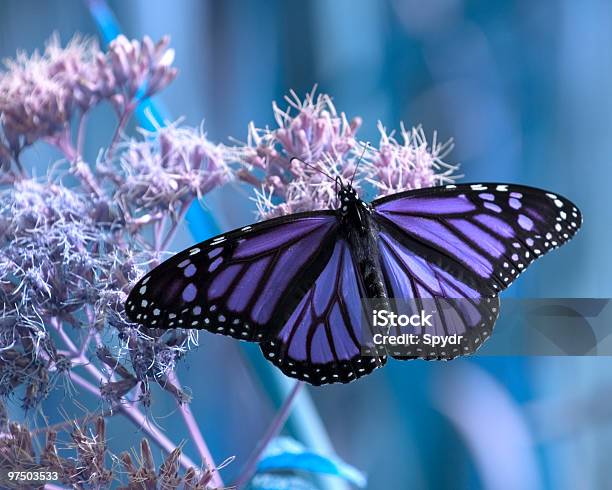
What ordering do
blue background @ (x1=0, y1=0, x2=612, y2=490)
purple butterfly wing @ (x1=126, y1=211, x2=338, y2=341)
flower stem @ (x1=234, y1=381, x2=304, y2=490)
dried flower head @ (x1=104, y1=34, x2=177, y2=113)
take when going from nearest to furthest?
purple butterfly wing @ (x1=126, y1=211, x2=338, y2=341) < flower stem @ (x1=234, y1=381, x2=304, y2=490) < dried flower head @ (x1=104, y1=34, x2=177, y2=113) < blue background @ (x1=0, y1=0, x2=612, y2=490)

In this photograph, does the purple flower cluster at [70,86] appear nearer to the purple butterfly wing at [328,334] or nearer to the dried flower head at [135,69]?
the dried flower head at [135,69]

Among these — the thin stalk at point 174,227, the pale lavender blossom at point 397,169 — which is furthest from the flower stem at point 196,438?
the pale lavender blossom at point 397,169

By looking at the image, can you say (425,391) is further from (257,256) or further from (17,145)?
(17,145)

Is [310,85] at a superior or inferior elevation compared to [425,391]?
superior

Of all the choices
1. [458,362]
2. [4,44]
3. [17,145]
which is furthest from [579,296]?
[4,44]

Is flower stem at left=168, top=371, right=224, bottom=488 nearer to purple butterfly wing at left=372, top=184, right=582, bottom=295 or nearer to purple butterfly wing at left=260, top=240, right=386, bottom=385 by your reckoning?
purple butterfly wing at left=260, top=240, right=386, bottom=385

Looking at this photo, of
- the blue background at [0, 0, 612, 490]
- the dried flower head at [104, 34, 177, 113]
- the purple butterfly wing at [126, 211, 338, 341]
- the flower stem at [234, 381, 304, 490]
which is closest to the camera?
the purple butterfly wing at [126, 211, 338, 341]

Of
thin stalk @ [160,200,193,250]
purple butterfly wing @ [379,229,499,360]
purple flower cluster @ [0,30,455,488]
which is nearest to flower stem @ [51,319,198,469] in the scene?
purple flower cluster @ [0,30,455,488]
